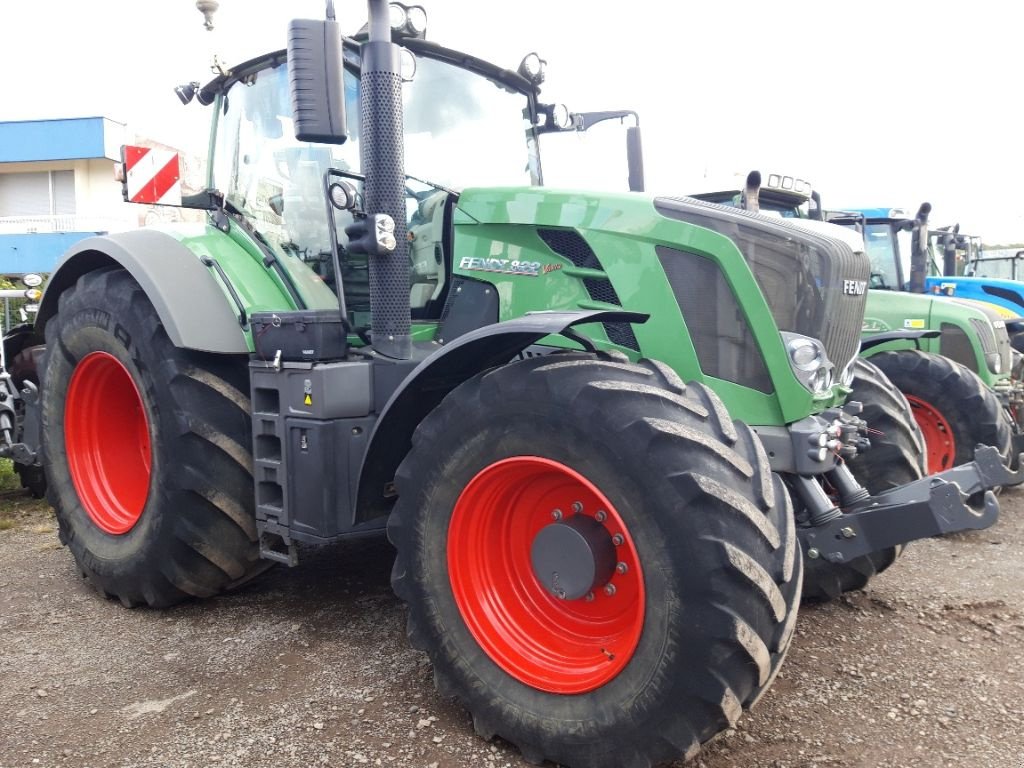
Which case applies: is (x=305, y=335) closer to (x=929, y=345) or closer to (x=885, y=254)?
(x=929, y=345)

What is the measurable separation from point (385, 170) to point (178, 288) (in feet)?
3.78

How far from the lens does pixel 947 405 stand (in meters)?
6.06

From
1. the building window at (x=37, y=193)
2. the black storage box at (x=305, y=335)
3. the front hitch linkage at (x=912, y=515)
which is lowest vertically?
the front hitch linkage at (x=912, y=515)

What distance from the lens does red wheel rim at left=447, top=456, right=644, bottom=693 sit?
271cm

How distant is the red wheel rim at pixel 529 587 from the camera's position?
271cm

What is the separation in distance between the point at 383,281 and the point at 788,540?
188cm

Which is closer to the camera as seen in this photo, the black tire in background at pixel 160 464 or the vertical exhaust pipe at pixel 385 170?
the vertical exhaust pipe at pixel 385 170

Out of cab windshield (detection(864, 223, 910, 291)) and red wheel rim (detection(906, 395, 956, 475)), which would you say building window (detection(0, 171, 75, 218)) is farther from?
red wheel rim (detection(906, 395, 956, 475))

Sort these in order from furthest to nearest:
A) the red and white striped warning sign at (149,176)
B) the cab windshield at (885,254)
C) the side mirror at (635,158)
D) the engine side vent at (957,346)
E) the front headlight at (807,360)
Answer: the cab windshield at (885,254) → the engine side vent at (957,346) → the red and white striped warning sign at (149,176) → the side mirror at (635,158) → the front headlight at (807,360)

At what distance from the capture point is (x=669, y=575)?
7.84 ft

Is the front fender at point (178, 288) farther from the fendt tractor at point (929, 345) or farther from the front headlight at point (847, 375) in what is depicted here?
the fendt tractor at point (929, 345)

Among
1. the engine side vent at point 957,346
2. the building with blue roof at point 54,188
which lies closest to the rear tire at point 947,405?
the engine side vent at point 957,346

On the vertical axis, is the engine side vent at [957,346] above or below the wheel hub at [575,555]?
above

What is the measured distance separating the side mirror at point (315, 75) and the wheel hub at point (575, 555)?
1.54 metres
